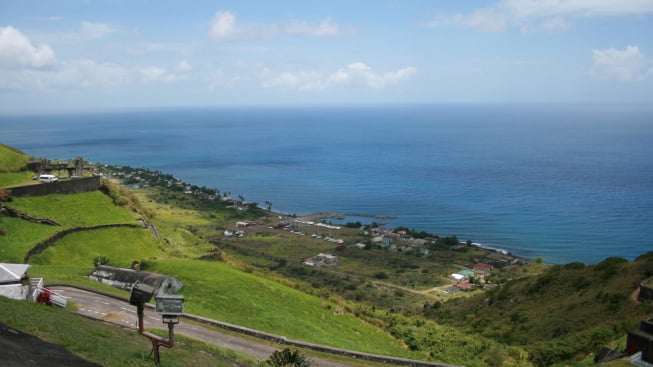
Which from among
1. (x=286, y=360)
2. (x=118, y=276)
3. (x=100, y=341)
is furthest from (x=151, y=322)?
(x=100, y=341)

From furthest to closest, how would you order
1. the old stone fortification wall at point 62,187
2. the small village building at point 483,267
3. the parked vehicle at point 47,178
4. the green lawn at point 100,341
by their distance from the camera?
the small village building at point 483,267, the parked vehicle at point 47,178, the old stone fortification wall at point 62,187, the green lawn at point 100,341

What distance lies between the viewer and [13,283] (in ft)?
48.7

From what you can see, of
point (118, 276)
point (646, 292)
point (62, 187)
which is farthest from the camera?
point (62, 187)

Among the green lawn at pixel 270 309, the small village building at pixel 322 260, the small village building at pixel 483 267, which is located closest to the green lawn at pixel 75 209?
the green lawn at pixel 270 309

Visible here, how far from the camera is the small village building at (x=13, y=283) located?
14562 millimetres

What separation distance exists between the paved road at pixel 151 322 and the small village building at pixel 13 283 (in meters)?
2.06

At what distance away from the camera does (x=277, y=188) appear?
125125mm

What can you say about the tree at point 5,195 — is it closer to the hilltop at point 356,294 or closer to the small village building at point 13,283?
the hilltop at point 356,294

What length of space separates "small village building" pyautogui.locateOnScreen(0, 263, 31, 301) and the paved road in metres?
2.06

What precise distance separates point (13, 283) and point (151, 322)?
4412 mm

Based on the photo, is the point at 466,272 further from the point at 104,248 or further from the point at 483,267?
the point at 104,248

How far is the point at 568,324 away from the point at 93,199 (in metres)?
31.0

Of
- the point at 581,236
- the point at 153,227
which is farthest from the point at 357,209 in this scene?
the point at 153,227

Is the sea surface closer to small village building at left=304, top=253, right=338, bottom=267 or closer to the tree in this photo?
small village building at left=304, top=253, right=338, bottom=267
